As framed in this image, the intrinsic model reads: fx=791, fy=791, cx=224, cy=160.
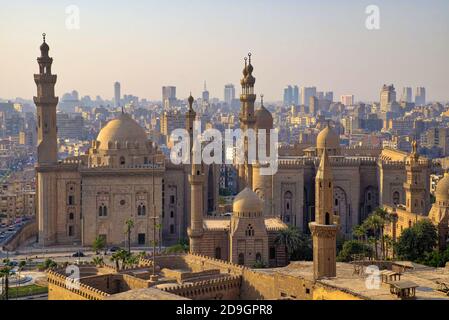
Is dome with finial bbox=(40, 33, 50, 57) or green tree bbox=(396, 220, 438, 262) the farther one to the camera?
dome with finial bbox=(40, 33, 50, 57)

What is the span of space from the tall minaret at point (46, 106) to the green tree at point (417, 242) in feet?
56.5

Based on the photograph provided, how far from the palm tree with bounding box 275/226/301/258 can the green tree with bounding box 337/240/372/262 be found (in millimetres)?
1928

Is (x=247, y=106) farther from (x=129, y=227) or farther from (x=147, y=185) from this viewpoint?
(x=129, y=227)

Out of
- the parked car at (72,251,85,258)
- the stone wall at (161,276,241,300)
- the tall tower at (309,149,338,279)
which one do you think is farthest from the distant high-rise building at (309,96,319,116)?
the tall tower at (309,149,338,279)

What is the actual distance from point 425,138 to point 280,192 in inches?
2363

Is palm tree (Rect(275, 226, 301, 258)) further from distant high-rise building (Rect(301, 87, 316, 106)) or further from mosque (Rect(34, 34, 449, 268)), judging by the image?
distant high-rise building (Rect(301, 87, 316, 106))

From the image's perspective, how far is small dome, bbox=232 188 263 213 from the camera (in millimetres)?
30281

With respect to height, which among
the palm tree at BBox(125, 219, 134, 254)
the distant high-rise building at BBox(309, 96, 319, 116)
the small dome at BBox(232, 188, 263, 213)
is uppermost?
the distant high-rise building at BBox(309, 96, 319, 116)

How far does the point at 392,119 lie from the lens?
106 m

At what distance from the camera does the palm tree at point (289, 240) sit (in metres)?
31.4

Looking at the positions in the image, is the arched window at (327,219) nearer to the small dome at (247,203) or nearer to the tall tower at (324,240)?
the tall tower at (324,240)

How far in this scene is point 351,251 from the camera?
2995 centimetres
